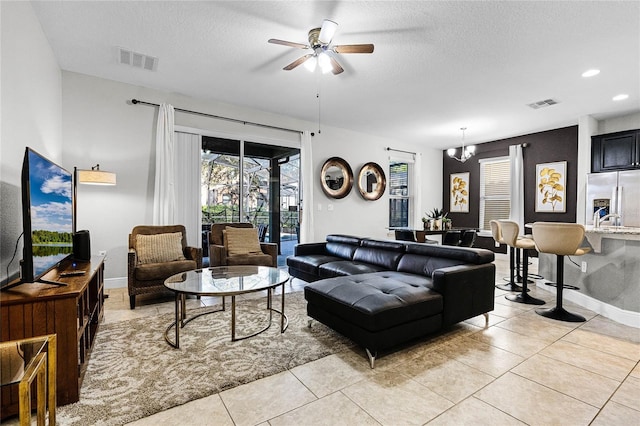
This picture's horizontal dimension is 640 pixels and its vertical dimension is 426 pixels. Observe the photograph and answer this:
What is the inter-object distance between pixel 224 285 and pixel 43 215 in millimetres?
1282

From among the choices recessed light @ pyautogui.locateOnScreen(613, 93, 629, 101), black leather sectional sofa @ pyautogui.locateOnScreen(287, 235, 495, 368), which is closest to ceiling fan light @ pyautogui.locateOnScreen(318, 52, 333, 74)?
black leather sectional sofa @ pyautogui.locateOnScreen(287, 235, 495, 368)

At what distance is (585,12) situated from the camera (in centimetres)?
254

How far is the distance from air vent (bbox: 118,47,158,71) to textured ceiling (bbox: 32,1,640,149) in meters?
0.08

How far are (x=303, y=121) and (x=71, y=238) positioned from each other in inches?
163

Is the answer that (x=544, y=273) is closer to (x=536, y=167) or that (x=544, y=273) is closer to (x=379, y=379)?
(x=536, y=167)

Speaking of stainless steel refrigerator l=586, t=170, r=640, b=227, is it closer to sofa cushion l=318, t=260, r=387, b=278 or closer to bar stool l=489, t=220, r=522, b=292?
bar stool l=489, t=220, r=522, b=292

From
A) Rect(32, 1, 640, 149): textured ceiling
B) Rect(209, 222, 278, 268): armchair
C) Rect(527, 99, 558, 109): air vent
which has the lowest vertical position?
Rect(209, 222, 278, 268): armchair

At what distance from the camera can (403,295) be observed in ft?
7.54

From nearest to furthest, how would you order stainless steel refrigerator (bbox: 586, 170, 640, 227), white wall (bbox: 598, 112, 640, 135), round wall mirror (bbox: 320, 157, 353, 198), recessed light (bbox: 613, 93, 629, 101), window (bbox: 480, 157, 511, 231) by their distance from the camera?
recessed light (bbox: 613, 93, 629, 101), stainless steel refrigerator (bbox: 586, 170, 640, 227), white wall (bbox: 598, 112, 640, 135), round wall mirror (bbox: 320, 157, 353, 198), window (bbox: 480, 157, 511, 231)

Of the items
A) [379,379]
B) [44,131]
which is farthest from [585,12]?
[44,131]

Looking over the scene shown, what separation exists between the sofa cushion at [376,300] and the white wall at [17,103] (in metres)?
2.26

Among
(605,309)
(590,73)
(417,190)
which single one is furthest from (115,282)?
(590,73)

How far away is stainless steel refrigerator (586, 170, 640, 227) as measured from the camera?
15.8 ft

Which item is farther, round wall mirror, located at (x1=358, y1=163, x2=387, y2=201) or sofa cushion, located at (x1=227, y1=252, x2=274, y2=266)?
round wall mirror, located at (x1=358, y1=163, x2=387, y2=201)
